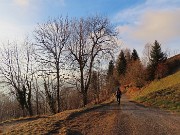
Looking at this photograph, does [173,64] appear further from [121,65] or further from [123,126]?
[123,126]

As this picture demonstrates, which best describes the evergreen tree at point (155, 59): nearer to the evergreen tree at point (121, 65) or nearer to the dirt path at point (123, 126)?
the evergreen tree at point (121, 65)

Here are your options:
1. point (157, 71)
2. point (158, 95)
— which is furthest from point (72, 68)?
point (157, 71)

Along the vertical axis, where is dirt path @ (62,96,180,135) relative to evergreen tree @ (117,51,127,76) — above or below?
below

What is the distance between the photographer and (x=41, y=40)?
123 ft

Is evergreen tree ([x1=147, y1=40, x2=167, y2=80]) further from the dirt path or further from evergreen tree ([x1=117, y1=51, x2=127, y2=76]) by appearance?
the dirt path

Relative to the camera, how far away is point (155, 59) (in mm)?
67062

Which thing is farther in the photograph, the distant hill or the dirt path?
the distant hill

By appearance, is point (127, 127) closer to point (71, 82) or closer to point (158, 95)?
point (158, 95)

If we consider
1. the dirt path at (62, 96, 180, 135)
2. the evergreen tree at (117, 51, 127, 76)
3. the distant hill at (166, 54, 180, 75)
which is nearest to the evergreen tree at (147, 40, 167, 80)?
the distant hill at (166, 54, 180, 75)

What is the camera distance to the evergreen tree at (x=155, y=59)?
2591 inches

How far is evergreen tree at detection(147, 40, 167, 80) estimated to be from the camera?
65.8m

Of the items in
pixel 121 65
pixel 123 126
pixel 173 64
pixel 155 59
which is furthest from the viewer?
pixel 121 65

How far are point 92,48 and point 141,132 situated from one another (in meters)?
24.5

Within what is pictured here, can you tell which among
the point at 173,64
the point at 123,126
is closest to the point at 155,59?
the point at 173,64
